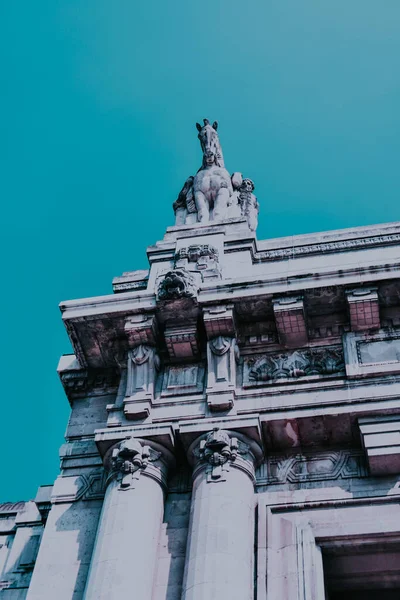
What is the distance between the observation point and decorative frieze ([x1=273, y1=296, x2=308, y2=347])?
519 inches

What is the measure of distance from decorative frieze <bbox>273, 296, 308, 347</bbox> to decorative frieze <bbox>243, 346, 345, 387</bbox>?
19 cm

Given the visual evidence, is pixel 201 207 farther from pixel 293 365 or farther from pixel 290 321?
pixel 293 365

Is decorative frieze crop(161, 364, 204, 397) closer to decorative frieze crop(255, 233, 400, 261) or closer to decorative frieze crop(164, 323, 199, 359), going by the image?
decorative frieze crop(164, 323, 199, 359)

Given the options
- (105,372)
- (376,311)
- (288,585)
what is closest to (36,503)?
(105,372)

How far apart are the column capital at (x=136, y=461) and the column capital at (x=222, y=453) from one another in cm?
43

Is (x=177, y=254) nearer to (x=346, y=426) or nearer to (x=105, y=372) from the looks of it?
(x=105, y=372)

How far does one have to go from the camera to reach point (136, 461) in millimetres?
12031

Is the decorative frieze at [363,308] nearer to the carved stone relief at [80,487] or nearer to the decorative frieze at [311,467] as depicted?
the decorative frieze at [311,467]

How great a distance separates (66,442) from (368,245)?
20.7ft

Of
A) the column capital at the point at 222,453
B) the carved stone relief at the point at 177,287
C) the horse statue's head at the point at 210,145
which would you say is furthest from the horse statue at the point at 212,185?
the column capital at the point at 222,453

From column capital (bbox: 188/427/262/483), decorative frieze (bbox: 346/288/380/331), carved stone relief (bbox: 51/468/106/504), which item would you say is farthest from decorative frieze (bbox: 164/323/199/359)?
decorative frieze (bbox: 346/288/380/331)

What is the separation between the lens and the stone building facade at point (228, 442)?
1104 centimetres

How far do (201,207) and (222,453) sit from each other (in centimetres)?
683

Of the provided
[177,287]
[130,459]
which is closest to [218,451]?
[130,459]
